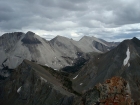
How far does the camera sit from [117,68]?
112875mm

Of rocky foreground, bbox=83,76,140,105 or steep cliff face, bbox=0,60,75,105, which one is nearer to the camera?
rocky foreground, bbox=83,76,140,105

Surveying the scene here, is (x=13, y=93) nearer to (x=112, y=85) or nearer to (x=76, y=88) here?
(x=76, y=88)

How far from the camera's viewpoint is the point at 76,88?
126 metres

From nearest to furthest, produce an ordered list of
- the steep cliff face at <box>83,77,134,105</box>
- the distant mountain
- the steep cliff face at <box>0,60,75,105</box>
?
1. the steep cliff face at <box>83,77,134,105</box>
2. the steep cliff face at <box>0,60,75,105</box>
3. the distant mountain

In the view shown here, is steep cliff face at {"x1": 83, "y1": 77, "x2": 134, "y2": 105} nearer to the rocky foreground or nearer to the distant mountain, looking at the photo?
the rocky foreground

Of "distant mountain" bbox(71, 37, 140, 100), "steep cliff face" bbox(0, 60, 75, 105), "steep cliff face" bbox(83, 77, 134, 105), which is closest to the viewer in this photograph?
"steep cliff face" bbox(83, 77, 134, 105)

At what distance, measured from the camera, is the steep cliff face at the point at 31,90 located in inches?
3703

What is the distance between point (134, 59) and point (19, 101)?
56295 millimetres

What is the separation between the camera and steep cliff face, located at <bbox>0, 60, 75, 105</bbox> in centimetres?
9405

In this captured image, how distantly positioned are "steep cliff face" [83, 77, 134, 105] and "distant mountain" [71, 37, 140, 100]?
7311 cm

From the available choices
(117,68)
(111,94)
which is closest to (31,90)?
(117,68)

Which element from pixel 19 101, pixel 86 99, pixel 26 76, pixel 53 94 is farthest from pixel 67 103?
pixel 86 99

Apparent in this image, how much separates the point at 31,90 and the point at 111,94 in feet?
295

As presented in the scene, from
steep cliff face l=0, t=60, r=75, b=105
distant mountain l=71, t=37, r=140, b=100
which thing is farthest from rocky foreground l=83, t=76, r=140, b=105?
distant mountain l=71, t=37, r=140, b=100
